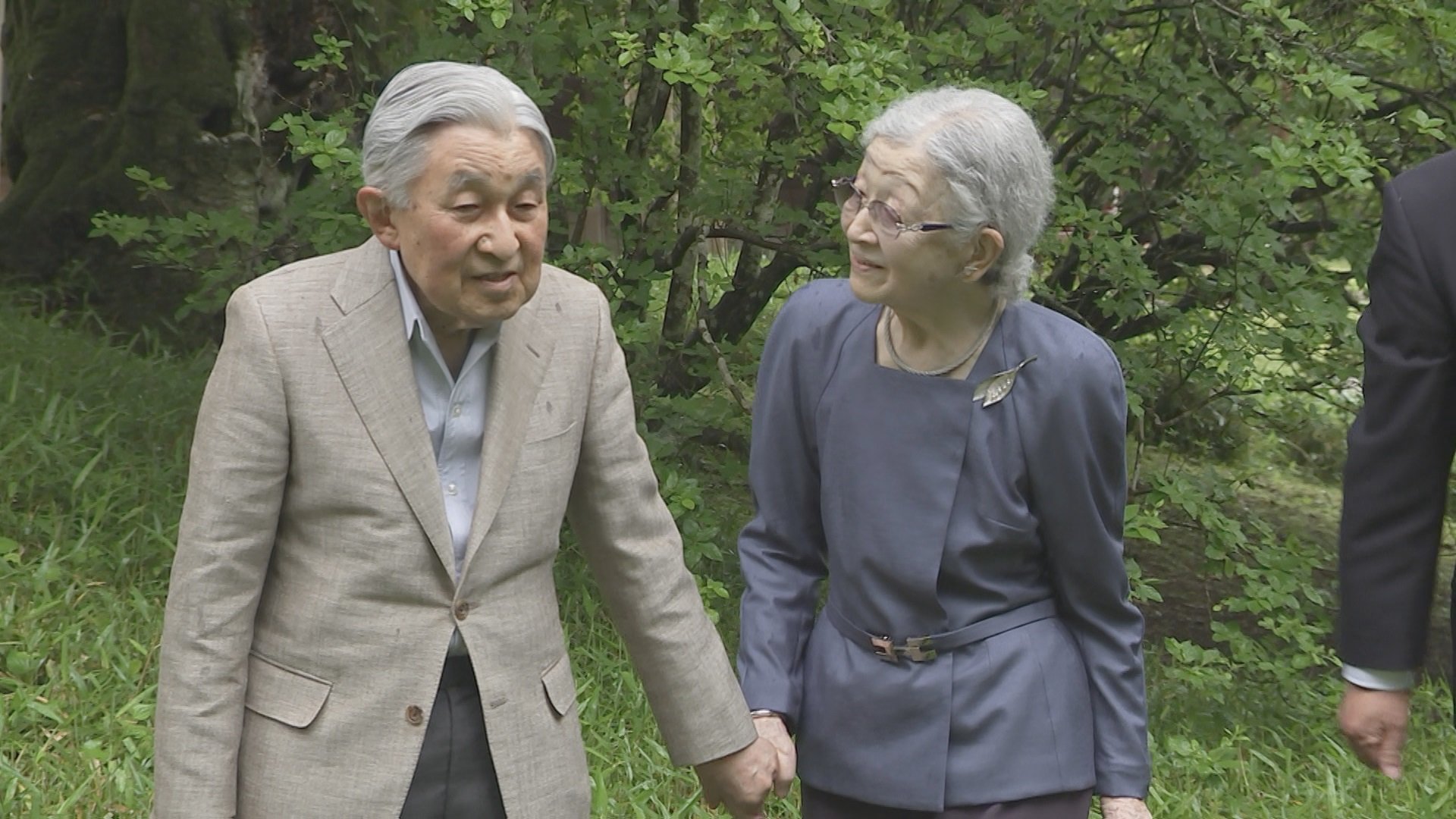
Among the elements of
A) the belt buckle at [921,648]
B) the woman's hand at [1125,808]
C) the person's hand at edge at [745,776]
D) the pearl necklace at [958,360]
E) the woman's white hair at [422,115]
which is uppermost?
the woman's white hair at [422,115]

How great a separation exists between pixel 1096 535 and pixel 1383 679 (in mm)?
517

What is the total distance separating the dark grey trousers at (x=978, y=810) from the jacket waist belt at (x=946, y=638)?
245 millimetres

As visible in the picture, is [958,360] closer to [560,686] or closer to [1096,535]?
[1096,535]

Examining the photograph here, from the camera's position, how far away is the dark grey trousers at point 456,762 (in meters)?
2.45

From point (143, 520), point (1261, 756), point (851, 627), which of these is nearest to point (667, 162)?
point (143, 520)

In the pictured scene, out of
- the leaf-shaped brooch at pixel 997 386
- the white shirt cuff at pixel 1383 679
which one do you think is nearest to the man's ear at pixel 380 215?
the leaf-shaped brooch at pixel 997 386

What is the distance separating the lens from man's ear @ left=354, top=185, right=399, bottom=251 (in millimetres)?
2373

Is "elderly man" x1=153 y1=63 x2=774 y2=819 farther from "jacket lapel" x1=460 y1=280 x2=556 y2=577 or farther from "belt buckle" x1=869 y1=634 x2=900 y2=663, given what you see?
"belt buckle" x1=869 y1=634 x2=900 y2=663

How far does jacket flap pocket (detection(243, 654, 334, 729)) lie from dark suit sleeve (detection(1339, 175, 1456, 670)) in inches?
62.8

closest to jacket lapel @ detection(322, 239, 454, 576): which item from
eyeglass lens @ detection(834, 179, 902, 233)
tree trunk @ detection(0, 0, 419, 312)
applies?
eyeglass lens @ detection(834, 179, 902, 233)

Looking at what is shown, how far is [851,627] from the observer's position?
275 cm

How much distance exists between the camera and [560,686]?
258 centimetres

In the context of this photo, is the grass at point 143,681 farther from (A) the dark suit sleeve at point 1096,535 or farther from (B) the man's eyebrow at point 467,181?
(B) the man's eyebrow at point 467,181

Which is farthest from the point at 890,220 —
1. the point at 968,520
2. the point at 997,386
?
the point at 968,520
